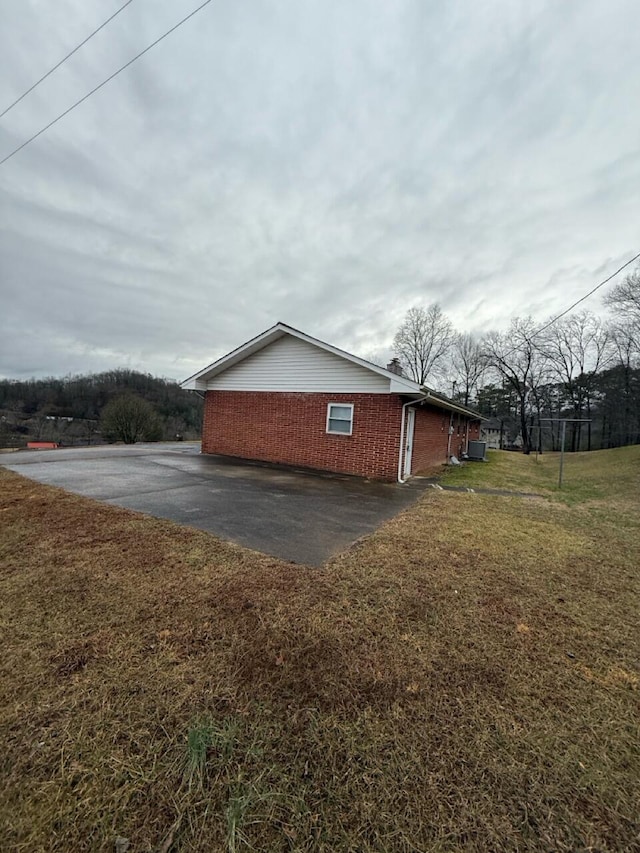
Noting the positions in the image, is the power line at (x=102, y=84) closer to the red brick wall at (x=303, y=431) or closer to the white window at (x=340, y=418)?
the red brick wall at (x=303, y=431)

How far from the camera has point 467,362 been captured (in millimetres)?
40312

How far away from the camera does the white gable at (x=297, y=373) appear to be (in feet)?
32.3

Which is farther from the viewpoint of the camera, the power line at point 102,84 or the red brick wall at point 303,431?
the red brick wall at point 303,431

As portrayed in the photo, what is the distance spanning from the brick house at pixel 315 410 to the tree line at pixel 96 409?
21952mm

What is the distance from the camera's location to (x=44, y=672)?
1999 mm

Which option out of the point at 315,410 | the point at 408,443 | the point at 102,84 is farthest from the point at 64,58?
the point at 408,443

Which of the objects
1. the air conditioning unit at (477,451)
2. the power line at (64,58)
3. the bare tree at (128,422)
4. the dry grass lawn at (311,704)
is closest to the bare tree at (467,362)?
the air conditioning unit at (477,451)

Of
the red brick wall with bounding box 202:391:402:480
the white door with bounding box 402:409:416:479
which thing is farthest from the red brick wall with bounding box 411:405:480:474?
the red brick wall with bounding box 202:391:402:480

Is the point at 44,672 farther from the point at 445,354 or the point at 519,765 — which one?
the point at 445,354

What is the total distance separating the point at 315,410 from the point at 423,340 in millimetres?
29712

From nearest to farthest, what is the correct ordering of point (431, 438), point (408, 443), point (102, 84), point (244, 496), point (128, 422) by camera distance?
point (102, 84)
point (244, 496)
point (408, 443)
point (431, 438)
point (128, 422)

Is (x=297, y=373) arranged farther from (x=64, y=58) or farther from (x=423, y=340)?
(x=423, y=340)

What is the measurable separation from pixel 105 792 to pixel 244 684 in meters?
0.73

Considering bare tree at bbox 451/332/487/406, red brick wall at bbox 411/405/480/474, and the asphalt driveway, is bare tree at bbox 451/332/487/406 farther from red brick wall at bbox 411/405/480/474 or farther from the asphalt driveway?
the asphalt driveway
